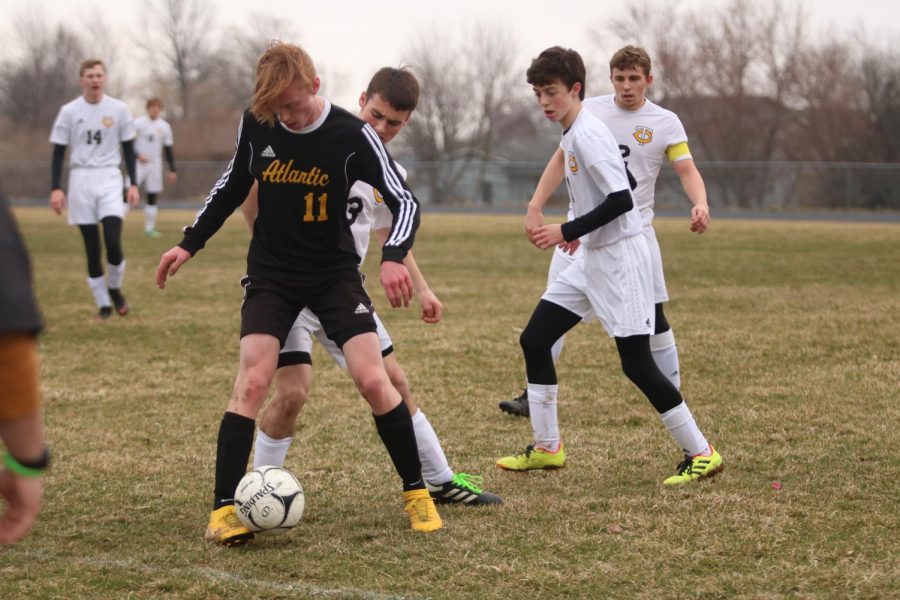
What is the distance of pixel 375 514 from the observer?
460 centimetres

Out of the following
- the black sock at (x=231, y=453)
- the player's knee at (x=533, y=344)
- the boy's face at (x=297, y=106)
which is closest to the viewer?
the boy's face at (x=297, y=106)

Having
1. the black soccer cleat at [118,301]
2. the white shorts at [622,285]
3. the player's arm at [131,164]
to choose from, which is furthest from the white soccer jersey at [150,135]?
the white shorts at [622,285]

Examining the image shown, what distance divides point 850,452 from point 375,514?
7.98 feet

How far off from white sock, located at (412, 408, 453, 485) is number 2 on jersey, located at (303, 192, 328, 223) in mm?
991

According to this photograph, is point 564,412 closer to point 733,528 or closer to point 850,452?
point 850,452

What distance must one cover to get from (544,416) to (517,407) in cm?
124

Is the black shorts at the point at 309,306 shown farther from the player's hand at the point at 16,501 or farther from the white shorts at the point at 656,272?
the player's hand at the point at 16,501

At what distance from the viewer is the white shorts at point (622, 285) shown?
198 inches

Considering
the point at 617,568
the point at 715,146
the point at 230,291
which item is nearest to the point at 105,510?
the point at 617,568

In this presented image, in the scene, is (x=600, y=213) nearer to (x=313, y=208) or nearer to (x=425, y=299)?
(x=425, y=299)

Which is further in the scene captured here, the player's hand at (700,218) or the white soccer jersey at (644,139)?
the white soccer jersey at (644,139)

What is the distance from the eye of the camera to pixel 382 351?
4820 millimetres

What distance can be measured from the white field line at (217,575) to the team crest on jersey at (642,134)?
321cm

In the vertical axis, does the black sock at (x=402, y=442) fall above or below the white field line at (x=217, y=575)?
above
